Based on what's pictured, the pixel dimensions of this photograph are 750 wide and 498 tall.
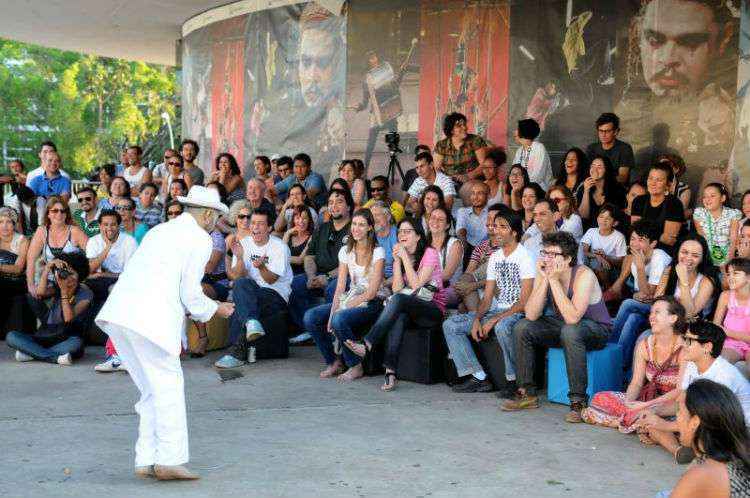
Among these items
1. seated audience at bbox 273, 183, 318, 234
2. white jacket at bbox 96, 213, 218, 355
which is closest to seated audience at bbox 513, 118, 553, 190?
seated audience at bbox 273, 183, 318, 234

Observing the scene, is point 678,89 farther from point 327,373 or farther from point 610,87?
point 327,373

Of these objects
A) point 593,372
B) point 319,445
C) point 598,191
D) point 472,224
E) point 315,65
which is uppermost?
point 315,65

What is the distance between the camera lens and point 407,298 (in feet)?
27.2

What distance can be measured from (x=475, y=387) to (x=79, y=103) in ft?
127

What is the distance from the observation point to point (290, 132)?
15570 millimetres

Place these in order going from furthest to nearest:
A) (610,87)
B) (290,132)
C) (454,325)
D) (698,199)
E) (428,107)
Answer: (290,132)
(428,107)
(610,87)
(698,199)
(454,325)

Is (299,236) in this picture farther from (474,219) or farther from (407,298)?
(407,298)

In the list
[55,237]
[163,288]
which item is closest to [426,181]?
[55,237]

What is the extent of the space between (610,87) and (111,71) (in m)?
38.2

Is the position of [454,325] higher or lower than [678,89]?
lower

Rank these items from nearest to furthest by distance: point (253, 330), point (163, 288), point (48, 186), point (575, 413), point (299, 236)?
point (163, 288), point (575, 413), point (253, 330), point (299, 236), point (48, 186)

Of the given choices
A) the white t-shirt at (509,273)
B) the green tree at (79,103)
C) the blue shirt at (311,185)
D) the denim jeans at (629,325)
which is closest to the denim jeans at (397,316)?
→ the white t-shirt at (509,273)

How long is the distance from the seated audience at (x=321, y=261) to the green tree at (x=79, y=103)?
31.9 meters

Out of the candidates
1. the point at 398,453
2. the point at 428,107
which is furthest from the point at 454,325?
the point at 428,107
